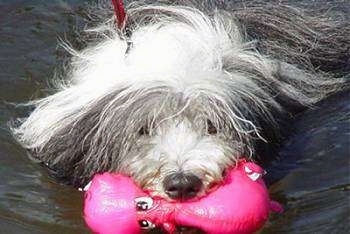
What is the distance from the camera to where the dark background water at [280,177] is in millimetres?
5891

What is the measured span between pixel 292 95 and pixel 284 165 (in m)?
0.53

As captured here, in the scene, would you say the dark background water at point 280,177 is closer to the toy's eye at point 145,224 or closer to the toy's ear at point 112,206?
the toy's ear at point 112,206

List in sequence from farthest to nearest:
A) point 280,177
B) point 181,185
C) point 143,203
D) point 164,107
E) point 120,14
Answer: point 120,14
point 280,177
point 164,107
point 143,203
point 181,185

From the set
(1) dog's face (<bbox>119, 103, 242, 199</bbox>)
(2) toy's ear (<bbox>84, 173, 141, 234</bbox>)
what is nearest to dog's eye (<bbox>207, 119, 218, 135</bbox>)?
(1) dog's face (<bbox>119, 103, 242, 199</bbox>)

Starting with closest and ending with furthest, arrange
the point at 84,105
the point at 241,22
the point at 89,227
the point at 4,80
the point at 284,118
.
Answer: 1. the point at 89,227
2. the point at 84,105
3. the point at 284,118
4. the point at 241,22
5. the point at 4,80

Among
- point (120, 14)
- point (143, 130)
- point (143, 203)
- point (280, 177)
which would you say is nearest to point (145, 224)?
point (143, 203)

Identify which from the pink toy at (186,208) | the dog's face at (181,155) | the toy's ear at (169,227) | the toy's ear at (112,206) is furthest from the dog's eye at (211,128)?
the toy's ear at (169,227)

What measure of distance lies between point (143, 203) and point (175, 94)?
0.75 metres

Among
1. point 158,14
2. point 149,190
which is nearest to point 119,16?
point 158,14

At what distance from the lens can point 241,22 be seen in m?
7.00

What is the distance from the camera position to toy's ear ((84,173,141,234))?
515 centimetres

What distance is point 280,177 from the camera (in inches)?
249

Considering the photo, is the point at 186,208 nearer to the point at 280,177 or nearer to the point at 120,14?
the point at 280,177

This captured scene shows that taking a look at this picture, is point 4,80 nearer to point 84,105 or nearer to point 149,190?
point 84,105
